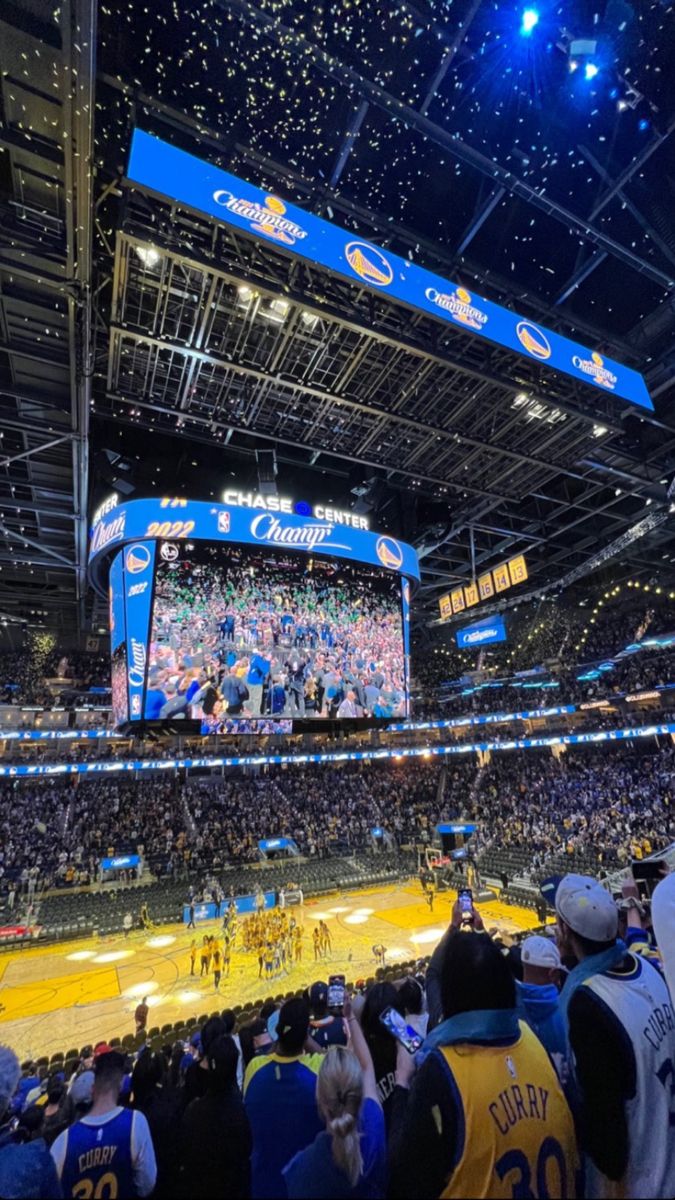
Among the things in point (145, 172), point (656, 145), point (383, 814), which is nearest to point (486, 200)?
point (656, 145)

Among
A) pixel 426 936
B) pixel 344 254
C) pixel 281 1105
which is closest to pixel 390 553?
pixel 344 254

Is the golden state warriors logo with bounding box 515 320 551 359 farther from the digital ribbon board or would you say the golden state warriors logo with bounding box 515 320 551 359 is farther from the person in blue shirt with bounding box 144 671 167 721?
the person in blue shirt with bounding box 144 671 167 721

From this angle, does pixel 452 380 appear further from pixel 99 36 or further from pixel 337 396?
pixel 99 36

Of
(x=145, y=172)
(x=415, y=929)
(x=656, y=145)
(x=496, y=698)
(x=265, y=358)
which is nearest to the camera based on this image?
(x=145, y=172)

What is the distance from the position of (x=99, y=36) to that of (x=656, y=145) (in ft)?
29.8

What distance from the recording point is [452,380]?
35.3 ft

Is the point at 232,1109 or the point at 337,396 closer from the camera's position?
the point at 232,1109

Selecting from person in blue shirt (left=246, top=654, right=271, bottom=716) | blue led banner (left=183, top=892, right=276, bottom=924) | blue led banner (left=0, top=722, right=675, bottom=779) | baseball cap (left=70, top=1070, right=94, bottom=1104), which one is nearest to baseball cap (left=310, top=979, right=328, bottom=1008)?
baseball cap (left=70, top=1070, right=94, bottom=1104)

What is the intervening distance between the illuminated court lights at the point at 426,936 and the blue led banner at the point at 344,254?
16.3 metres

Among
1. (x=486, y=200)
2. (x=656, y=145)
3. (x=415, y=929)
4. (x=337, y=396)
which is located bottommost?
(x=415, y=929)

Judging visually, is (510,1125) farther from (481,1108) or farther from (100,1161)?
(100,1161)

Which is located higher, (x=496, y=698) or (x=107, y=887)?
(x=496, y=698)

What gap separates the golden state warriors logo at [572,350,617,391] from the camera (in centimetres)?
1080

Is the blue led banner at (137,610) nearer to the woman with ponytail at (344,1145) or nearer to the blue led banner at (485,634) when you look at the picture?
the woman with ponytail at (344,1145)
